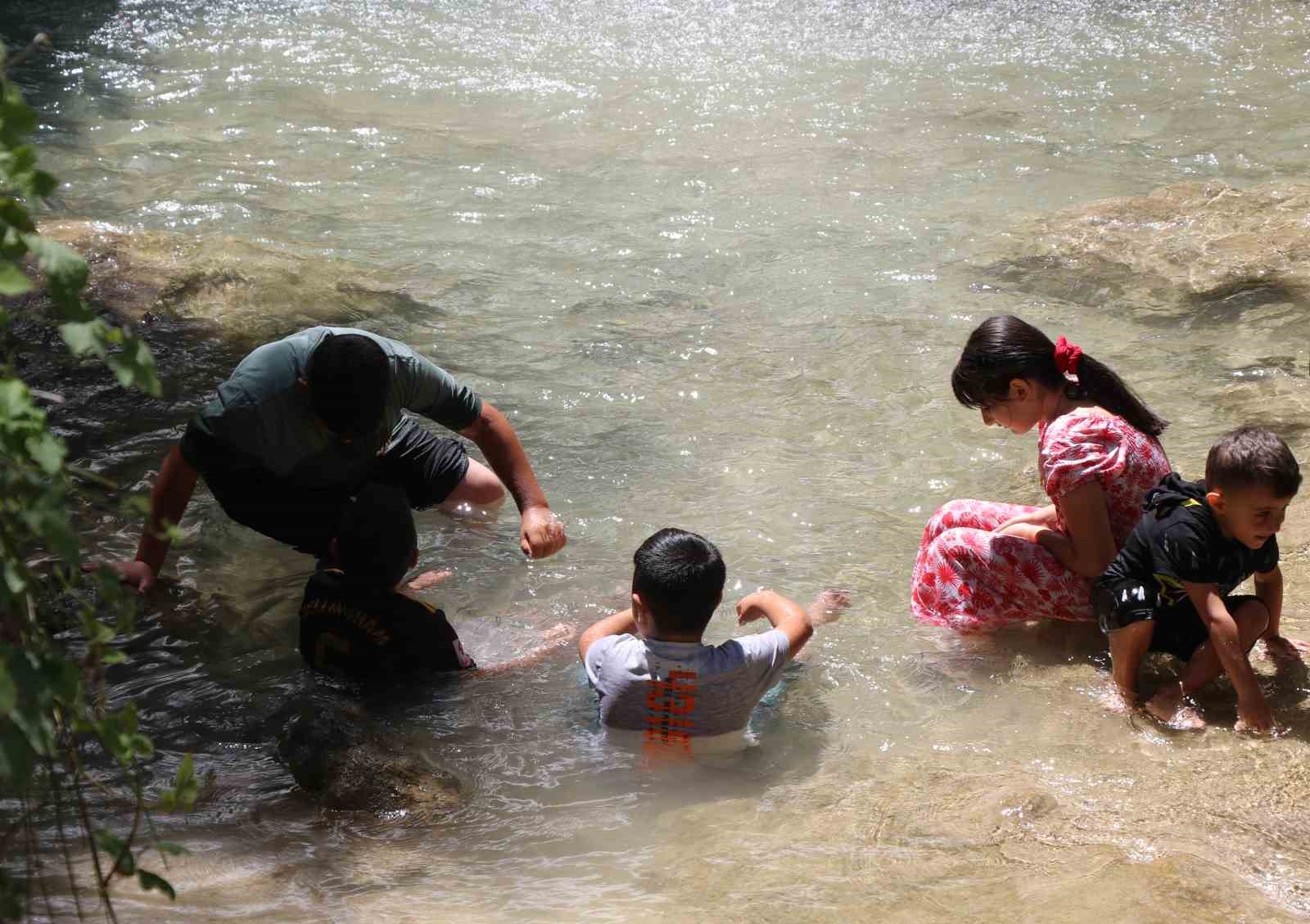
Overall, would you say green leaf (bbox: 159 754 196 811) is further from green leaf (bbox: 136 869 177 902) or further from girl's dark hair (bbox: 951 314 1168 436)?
girl's dark hair (bbox: 951 314 1168 436)

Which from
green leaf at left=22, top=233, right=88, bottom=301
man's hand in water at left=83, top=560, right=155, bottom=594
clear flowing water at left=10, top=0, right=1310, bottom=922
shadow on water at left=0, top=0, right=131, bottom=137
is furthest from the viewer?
shadow on water at left=0, top=0, right=131, bottom=137

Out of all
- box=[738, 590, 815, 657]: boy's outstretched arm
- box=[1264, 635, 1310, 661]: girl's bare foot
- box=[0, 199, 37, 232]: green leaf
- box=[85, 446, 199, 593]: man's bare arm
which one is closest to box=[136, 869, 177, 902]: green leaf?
box=[0, 199, 37, 232]: green leaf

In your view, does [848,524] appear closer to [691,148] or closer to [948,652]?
[948,652]

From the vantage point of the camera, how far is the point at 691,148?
9828 millimetres

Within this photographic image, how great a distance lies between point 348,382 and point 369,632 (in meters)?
0.73

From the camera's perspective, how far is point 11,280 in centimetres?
162

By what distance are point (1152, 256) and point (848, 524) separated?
3240 millimetres

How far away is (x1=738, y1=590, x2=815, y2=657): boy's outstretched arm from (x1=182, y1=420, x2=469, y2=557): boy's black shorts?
57.4 inches

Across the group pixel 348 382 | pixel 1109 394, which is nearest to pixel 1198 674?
pixel 1109 394

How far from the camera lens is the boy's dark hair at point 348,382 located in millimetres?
3793

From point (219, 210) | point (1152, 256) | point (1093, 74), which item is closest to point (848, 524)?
point (1152, 256)

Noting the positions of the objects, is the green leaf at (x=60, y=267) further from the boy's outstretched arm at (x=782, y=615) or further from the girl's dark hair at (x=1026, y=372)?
the girl's dark hair at (x=1026, y=372)

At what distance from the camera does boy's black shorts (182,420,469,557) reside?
409 cm

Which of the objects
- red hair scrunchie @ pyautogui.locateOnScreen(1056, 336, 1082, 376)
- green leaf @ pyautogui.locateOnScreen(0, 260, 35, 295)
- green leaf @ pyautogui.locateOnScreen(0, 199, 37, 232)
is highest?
green leaf @ pyautogui.locateOnScreen(0, 199, 37, 232)
